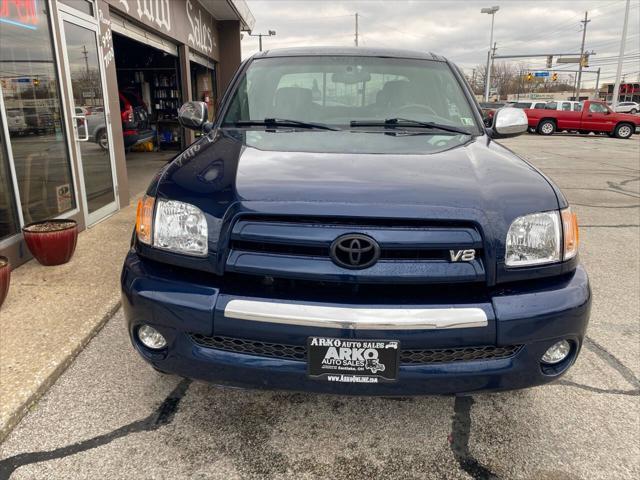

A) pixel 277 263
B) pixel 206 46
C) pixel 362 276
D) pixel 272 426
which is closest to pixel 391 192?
pixel 362 276

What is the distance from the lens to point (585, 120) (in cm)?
2258

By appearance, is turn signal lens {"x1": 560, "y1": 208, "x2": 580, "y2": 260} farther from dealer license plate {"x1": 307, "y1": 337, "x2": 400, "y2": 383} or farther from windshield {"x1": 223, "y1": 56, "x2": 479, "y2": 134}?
windshield {"x1": 223, "y1": 56, "x2": 479, "y2": 134}

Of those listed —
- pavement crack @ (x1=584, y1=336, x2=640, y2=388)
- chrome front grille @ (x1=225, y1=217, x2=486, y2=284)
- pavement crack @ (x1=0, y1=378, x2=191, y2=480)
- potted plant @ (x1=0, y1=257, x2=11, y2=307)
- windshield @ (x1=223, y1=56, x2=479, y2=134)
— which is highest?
windshield @ (x1=223, y1=56, x2=479, y2=134)

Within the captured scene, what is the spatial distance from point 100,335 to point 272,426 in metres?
1.45

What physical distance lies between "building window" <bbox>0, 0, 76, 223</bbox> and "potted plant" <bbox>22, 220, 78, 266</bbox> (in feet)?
1.57

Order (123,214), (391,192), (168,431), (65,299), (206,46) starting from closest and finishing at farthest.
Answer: (391,192)
(168,431)
(65,299)
(123,214)
(206,46)

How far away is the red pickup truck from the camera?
72.2 ft

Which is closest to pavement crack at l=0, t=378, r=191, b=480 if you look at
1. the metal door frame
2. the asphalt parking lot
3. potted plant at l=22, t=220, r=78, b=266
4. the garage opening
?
the asphalt parking lot

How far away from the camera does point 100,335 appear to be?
121 inches

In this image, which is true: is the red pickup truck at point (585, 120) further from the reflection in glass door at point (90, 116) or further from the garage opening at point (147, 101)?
the reflection in glass door at point (90, 116)

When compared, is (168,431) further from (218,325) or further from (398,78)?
(398,78)

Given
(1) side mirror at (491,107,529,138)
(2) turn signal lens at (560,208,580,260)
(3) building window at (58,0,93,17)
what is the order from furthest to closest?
(3) building window at (58,0,93,17)
(1) side mirror at (491,107,529,138)
(2) turn signal lens at (560,208,580,260)

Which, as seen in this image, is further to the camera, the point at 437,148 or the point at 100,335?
the point at 100,335

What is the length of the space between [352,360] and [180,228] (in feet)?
2.73
